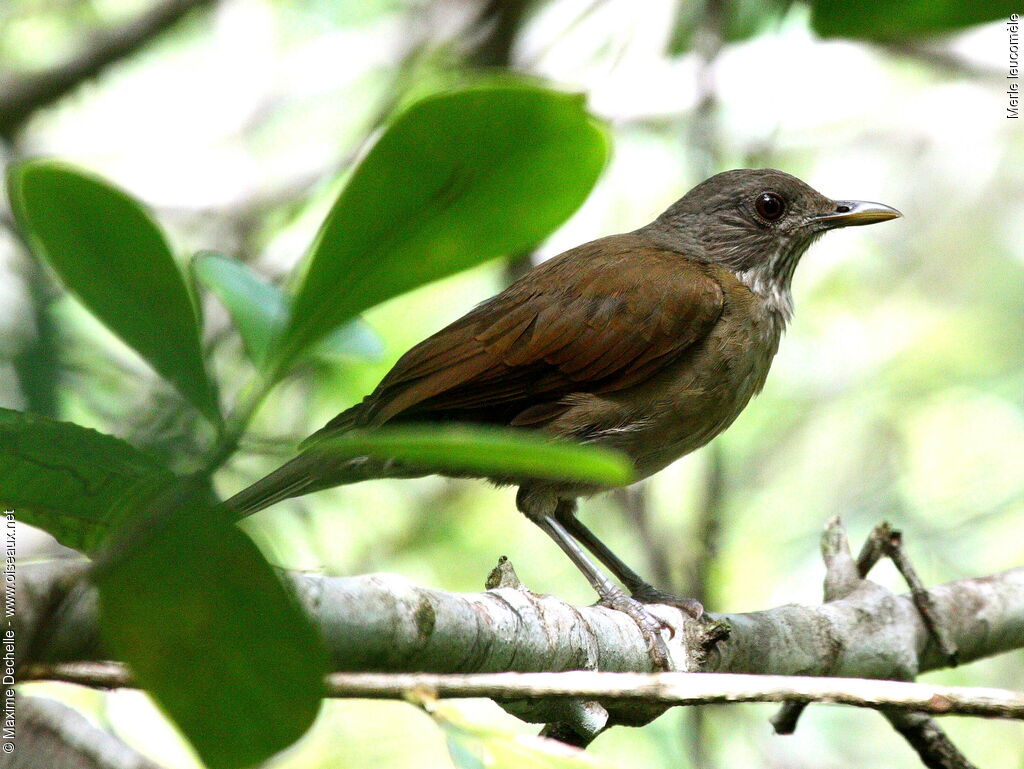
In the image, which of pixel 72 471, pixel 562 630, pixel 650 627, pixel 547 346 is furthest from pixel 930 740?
pixel 72 471

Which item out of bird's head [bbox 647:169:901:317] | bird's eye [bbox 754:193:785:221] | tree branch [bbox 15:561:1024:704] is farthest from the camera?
bird's eye [bbox 754:193:785:221]

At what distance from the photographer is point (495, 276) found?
242 inches

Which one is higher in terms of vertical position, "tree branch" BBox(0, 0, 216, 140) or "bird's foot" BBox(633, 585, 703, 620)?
"tree branch" BBox(0, 0, 216, 140)

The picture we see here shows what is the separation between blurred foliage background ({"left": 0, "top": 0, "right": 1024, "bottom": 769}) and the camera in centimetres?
465

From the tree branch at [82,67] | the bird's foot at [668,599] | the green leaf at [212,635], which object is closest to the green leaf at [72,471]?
the green leaf at [212,635]

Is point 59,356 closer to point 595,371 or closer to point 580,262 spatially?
point 595,371

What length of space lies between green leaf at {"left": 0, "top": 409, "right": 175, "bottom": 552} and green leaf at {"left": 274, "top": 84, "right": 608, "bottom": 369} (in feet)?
0.64

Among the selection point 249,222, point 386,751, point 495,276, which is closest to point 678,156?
point 495,276

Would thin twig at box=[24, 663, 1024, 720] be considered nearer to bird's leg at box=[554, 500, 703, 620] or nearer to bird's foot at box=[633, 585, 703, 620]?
bird's foot at box=[633, 585, 703, 620]

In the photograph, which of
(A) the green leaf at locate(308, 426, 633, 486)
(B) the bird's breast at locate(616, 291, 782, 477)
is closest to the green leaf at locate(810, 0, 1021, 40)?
(A) the green leaf at locate(308, 426, 633, 486)

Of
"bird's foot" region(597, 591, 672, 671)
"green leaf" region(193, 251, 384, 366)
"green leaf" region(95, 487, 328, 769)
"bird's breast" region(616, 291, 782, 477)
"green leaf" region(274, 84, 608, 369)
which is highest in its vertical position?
"green leaf" region(274, 84, 608, 369)

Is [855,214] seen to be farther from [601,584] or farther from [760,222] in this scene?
[601,584]

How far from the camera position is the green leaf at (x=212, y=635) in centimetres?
95

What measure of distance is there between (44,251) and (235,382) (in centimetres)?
47
